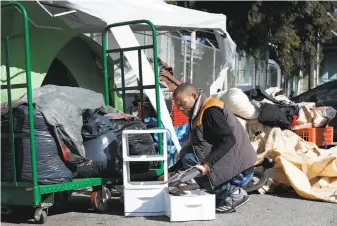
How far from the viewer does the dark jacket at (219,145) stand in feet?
16.6

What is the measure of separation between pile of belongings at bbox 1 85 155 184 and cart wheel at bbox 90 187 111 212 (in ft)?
0.63

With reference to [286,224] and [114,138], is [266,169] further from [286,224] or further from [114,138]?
[114,138]

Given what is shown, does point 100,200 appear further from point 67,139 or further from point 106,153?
point 67,139

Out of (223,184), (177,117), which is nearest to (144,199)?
(223,184)

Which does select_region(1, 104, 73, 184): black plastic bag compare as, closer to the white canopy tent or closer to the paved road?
the paved road

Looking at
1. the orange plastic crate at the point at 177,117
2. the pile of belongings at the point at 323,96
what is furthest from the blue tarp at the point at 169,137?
the pile of belongings at the point at 323,96

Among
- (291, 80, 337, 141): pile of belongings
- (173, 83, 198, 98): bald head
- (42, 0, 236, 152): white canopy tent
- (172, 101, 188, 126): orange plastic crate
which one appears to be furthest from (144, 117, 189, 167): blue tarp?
(291, 80, 337, 141): pile of belongings

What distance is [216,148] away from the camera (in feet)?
16.8

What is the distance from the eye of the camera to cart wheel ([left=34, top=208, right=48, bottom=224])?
4945 millimetres

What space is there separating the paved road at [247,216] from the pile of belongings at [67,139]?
0.44m

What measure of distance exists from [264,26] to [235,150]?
11299 mm

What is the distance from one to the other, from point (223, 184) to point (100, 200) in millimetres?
1321

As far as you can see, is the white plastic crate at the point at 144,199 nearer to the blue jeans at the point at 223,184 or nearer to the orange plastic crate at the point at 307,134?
the blue jeans at the point at 223,184

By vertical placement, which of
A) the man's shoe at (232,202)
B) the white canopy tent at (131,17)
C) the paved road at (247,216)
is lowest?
the paved road at (247,216)
